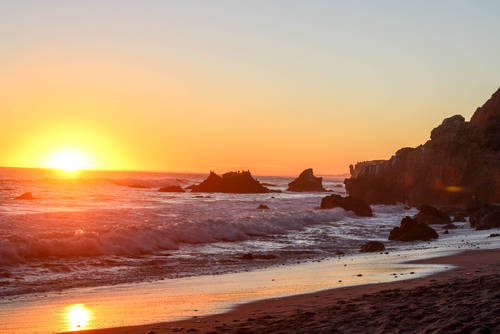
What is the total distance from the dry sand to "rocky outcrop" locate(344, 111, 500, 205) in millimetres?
35085

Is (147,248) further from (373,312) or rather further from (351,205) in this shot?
(351,205)

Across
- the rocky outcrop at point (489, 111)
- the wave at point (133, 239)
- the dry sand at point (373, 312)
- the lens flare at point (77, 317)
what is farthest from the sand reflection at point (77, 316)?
the rocky outcrop at point (489, 111)

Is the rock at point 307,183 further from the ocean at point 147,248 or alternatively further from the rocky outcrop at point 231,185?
the ocean at point 147,248

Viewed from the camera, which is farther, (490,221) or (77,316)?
(490,221)

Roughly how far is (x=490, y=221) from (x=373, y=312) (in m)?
18.9

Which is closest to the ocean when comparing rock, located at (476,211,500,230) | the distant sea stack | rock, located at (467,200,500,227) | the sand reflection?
rock, located at (467,200,500,227)

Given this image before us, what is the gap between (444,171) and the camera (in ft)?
135

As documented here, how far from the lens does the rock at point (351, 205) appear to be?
112ft

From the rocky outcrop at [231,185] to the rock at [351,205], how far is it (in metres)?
35.5

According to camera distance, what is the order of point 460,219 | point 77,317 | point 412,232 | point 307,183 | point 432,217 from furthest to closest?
1. point 307,183
2. point 460,219
3. point 432,217
4. point 412,232
5. point 77,317

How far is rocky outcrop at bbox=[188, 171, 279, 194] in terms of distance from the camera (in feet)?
232

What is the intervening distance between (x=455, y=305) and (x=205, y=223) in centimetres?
1567

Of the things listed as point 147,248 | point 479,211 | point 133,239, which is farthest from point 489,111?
point 133,239

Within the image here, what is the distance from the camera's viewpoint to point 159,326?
5875 mm
